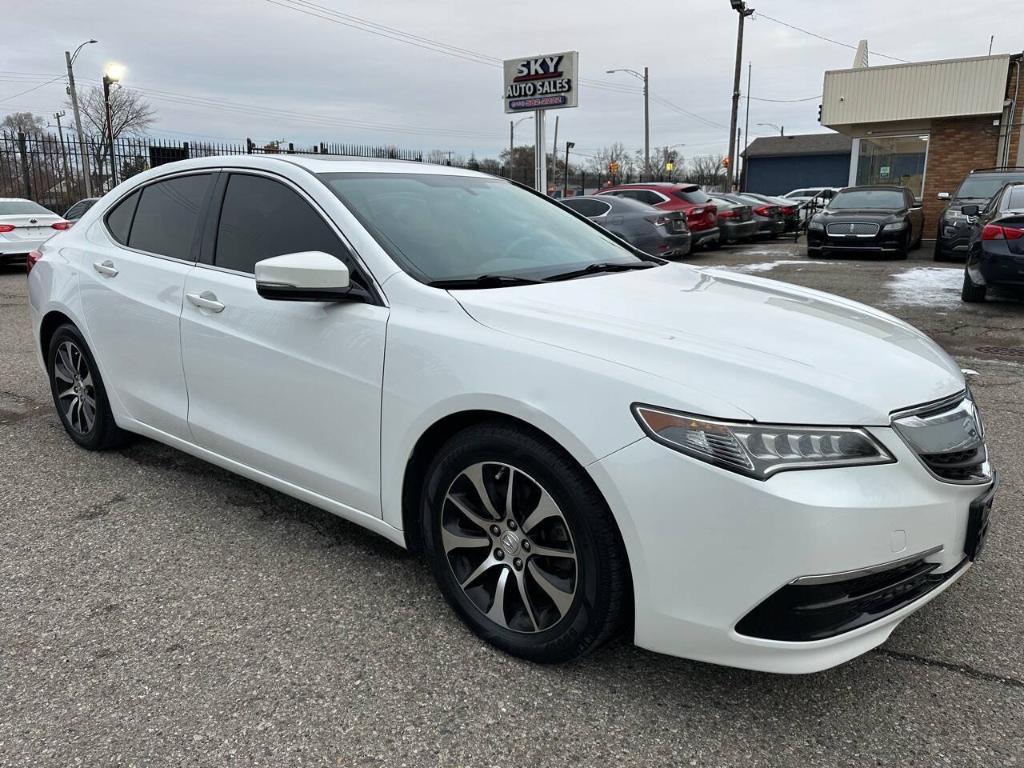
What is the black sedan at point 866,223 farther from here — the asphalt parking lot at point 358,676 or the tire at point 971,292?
the asphalt parking lot at point 358,676

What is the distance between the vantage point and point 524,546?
2.44m

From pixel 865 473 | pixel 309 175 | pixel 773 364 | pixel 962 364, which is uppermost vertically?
pixel 309 175

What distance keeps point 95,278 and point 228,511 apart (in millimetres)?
1396

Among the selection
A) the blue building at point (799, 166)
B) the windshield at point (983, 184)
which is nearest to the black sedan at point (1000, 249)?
the windshield at point (983, 184)

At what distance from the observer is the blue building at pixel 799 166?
62.0m

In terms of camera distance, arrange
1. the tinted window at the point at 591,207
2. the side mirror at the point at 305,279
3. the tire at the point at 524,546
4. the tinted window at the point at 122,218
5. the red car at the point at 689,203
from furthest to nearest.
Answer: the red car at the point at 689,203 < the tinted window at the point at 591,207 < the tinted window at the point at 122,218 < the side mirror at the point at 305,279 < the tire at the point at 524,546

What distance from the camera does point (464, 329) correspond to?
2523 millimetres

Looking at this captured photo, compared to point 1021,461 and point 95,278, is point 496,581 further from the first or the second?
point 1021,461

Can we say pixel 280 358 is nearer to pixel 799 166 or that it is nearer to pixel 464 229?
pixel 464 229

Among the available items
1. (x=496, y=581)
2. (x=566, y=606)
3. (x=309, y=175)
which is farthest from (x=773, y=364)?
(x=309, y=175)

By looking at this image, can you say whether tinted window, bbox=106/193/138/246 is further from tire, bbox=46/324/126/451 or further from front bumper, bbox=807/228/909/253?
front bumper, bbox=807/228/909/253

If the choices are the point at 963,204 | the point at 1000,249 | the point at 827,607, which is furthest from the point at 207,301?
the point at 963,204

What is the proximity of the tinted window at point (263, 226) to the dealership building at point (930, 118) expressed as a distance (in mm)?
21621

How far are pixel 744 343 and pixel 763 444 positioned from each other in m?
0.43
